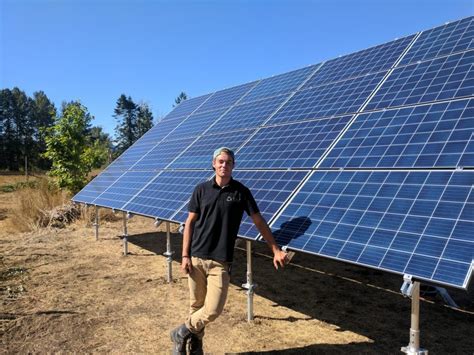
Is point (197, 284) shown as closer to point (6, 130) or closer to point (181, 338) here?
point (181, 338)

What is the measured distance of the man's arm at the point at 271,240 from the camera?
5375 mm

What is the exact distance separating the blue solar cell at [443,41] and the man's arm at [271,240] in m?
6.17

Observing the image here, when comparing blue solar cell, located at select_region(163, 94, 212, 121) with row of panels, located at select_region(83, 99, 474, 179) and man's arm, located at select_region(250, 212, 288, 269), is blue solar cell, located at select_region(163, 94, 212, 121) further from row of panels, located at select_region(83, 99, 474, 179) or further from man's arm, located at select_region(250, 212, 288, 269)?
man's arm, located at select_region(250, 212, 288, 269)

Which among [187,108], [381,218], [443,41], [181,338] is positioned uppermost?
[443,41]

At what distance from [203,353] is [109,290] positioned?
4025 millimetres

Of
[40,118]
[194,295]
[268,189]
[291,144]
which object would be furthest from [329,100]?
[40,118]

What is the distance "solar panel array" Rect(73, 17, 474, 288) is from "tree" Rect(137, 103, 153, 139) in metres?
72.7

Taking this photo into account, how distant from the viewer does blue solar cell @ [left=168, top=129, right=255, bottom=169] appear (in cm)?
1009

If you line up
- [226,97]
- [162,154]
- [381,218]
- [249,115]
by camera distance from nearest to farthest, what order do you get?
[381,218] → [249,115] → [162,154] → [226,97]

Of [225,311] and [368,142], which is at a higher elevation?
[368,142]

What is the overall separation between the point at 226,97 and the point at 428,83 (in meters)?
8.65

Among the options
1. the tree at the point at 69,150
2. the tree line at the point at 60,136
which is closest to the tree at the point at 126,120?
the tree line at the point at 60,136

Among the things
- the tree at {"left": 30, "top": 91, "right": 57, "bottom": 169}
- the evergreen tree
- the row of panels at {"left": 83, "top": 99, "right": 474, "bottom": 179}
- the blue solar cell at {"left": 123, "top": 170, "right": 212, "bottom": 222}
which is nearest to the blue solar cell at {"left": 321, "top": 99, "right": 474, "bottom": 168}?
the row of panels at {"left": 83, "top": 99, "right": 474, "bottom": 179}

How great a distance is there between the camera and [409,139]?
21.4 ft
